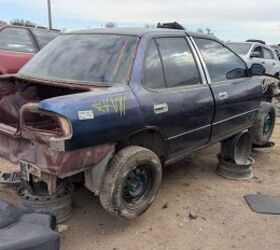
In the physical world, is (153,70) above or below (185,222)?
above

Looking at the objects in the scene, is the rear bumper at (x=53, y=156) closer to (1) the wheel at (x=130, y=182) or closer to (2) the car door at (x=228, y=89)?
(1) the wheel at (x=130, y=182)

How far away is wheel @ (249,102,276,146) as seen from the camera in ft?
20.1

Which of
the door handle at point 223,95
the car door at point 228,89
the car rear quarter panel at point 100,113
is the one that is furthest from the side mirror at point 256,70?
the car rear quarter panel at point 100,113

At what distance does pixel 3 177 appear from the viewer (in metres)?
4.77

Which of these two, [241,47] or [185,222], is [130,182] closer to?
[185,222]

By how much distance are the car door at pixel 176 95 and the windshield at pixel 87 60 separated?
22cm

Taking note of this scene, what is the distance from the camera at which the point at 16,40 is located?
8914 mm

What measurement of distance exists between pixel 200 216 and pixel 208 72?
5.20 ft

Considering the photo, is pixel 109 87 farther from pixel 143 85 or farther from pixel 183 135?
pixel 183 135

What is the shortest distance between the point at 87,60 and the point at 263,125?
125 inches

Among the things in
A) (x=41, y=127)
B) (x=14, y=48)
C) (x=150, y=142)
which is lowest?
(x=14, y=48)

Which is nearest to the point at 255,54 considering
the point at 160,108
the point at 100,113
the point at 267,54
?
the point at 267,54

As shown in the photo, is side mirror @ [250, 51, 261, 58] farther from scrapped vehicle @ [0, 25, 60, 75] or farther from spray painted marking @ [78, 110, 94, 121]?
spray painted marking @ [78, 110, 94, 121]

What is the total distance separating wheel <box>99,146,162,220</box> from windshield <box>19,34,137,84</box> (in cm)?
67
